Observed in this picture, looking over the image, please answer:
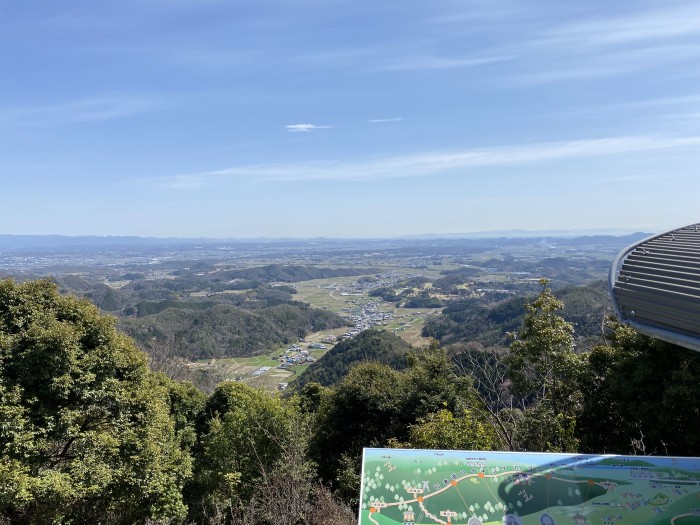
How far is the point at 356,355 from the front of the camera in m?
41.4

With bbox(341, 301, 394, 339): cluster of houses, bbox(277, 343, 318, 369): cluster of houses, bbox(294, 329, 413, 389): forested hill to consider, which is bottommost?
bbox(277, 343, 318, 369): cluster of houses

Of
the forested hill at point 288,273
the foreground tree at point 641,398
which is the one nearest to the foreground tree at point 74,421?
the foreground tree at point 641,398

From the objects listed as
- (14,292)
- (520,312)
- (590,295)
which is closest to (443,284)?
(520,312)

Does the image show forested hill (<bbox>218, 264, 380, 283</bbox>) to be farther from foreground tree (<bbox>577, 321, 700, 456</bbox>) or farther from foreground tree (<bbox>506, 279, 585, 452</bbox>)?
foreground tree (<bbox>577, 321, 700, 456</bbox>)

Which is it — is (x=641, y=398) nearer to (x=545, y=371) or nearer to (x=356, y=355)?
(x=545, y=371)

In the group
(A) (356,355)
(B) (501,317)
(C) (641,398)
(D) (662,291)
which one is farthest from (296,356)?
(D) (662,291)

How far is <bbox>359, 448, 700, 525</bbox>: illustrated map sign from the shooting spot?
3781 millimetres

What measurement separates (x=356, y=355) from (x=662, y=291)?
1496 inches

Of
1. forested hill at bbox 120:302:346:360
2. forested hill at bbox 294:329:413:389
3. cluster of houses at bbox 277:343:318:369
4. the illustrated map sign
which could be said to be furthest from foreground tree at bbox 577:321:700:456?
forested hill at bbox 120:302:346:360

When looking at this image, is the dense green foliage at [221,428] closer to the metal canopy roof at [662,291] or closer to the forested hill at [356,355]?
the metal canopy roof at [662,291]

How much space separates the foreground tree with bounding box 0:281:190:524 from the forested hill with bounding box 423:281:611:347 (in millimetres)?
23449

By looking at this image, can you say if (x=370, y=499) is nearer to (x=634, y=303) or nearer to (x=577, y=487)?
(x=577, y=487)

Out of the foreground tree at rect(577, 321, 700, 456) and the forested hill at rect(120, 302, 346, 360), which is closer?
the foreground tree at rect(577, 321, 700, 456)

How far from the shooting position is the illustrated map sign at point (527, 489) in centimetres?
378
